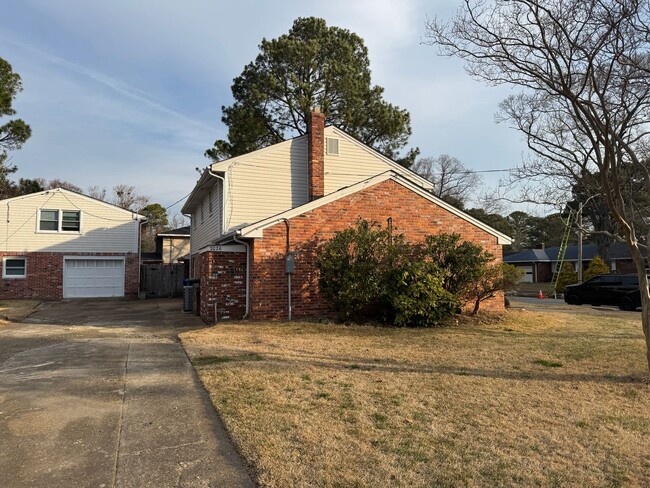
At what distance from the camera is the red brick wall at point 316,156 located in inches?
638

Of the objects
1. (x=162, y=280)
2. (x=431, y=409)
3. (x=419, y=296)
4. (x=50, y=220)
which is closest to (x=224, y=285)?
(x=419, y=296)

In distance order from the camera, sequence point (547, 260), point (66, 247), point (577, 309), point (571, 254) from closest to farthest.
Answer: point (577, 309) → point (66, 247) → point (571, 254) → point (547, 260)

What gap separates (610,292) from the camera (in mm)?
19984

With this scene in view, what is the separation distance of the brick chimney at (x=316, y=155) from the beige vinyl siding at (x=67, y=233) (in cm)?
1299

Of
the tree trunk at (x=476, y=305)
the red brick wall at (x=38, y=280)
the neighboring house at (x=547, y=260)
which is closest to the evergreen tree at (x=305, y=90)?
the red brick wall at (x=38, y=280)

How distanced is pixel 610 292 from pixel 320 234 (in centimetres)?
1485

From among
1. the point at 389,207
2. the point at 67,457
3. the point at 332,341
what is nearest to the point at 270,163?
the point at 389,207

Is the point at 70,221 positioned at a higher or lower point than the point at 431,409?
higher

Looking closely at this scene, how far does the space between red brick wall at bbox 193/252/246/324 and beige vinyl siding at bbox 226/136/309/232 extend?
10.9 ft

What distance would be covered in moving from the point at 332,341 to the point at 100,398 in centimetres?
470

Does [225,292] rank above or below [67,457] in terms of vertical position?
above

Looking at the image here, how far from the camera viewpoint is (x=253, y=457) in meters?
3.65

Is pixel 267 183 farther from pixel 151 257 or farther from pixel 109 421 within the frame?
pixel 151 257

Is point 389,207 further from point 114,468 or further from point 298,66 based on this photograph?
point 298,66
